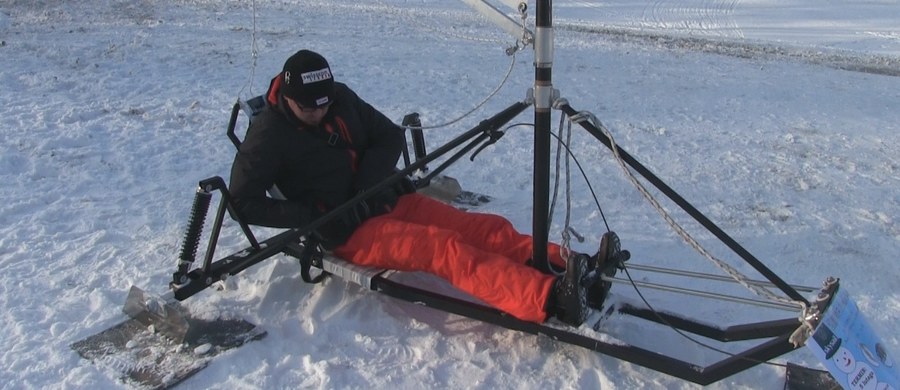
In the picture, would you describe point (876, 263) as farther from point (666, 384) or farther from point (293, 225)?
point (293, 225)

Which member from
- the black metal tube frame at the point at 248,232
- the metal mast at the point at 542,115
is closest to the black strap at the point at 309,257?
the black metal tube frame at the point at 248,232

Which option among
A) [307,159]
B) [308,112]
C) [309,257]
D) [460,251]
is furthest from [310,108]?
[460,251]

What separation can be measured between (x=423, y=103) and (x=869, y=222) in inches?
162

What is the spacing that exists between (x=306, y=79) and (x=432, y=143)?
2792 mm

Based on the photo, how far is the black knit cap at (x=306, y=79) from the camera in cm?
372

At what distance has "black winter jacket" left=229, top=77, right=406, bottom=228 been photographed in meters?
3.77

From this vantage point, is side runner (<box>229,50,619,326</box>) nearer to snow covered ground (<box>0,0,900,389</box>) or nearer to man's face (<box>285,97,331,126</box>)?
man's face (<box>285,97,331,126</box>)

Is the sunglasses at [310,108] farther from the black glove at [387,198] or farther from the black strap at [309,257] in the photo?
the black strap at [309,257]

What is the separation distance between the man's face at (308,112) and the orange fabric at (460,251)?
59 centimetres

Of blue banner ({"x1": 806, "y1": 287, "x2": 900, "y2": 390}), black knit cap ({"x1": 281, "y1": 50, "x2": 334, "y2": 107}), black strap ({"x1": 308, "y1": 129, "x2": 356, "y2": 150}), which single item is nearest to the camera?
blue banner ({"x1": 806, "y1": 287, "x2": 900, "y2": 390})

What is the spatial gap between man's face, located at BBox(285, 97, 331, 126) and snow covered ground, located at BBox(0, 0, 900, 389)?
637 millimetres

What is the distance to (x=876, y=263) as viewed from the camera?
436 cm

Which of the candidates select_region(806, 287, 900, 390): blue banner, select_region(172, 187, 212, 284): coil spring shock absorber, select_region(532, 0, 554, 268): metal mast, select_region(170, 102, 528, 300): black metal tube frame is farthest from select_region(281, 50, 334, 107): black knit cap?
select_region(806, 287, 900, 390): blue banner

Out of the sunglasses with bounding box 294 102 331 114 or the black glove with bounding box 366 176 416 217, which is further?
the black glove with bounding box 366 176 416 217
